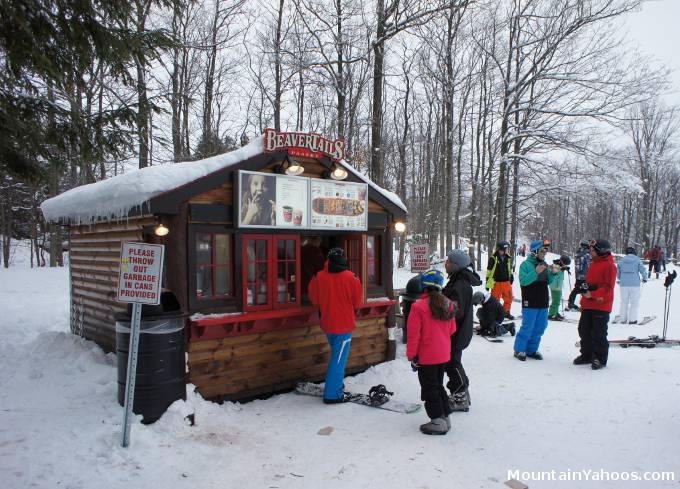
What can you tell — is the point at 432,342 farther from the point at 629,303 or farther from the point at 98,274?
the point at 629,303

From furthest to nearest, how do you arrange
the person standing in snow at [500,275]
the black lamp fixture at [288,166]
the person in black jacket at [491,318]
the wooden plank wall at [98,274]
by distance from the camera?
the person standing in snow at [500,275], the person in black jacket at [491,318], the wooden plank wall at [98,274], the black lamp fixture at [288,166]

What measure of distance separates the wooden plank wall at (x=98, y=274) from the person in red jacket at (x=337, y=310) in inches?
91.3

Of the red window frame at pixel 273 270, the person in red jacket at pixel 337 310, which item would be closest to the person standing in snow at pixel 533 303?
the person in red jacket at pixel 337 310

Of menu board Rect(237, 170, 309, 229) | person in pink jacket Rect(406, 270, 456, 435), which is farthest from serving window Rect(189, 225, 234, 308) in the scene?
person in pink jacket Rect(406, 270, 456, 435)

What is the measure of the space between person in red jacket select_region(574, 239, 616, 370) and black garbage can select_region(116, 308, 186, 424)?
594cm

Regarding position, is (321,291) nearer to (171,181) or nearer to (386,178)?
(171,181)

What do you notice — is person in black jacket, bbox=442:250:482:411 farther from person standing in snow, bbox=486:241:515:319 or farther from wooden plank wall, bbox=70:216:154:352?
person standing in snow, bbox=486:241:515:319

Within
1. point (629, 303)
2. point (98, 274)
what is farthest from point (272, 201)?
point (629, 303)

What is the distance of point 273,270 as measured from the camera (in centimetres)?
637

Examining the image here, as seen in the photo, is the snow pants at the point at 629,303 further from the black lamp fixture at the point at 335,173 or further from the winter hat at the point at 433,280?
the winter hat at the point at 433,280

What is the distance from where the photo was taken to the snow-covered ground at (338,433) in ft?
13.0

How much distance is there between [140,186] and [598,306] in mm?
6626

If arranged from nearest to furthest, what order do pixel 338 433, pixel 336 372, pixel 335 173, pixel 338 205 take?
pixel 338 433, pixel 336 372, pixel 335 173, pixel 338 205

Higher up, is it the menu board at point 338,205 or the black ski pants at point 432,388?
the menu board at point 338,205
